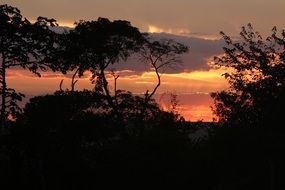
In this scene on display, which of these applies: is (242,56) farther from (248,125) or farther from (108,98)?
(108,98)

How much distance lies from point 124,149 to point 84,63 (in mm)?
10231

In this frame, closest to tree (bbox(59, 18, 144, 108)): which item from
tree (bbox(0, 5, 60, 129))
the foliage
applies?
the foliage

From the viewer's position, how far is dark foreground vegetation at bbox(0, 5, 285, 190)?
31484 mm

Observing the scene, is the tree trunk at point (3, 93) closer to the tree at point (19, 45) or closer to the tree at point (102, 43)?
the tree at point (19, 45)

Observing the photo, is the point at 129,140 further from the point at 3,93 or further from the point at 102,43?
the point at 3,93

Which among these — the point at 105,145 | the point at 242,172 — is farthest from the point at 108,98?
the point at 242,172

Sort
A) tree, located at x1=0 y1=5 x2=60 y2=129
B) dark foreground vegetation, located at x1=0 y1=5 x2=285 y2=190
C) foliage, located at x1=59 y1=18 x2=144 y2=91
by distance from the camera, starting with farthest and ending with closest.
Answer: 1. foliage, located at x1=59 y1=18 x2=144 y2=91
2. dark foreground vegetation, located at x1=0 y1=5 x2=285 y2=190
3. tree, located at x1=0 y1=5 x2=60 y2=129

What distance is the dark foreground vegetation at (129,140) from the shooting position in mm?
31484

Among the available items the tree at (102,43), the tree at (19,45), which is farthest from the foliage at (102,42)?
the tree at (19,45)

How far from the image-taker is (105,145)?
3834cm

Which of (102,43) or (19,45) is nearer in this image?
(19,45)

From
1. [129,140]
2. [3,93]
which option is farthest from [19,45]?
[129,140]

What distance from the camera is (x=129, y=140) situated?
37.8 meters

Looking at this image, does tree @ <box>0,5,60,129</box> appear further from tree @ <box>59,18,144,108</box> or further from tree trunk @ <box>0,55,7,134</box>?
tree @ <box>59,18,144,108</box>
